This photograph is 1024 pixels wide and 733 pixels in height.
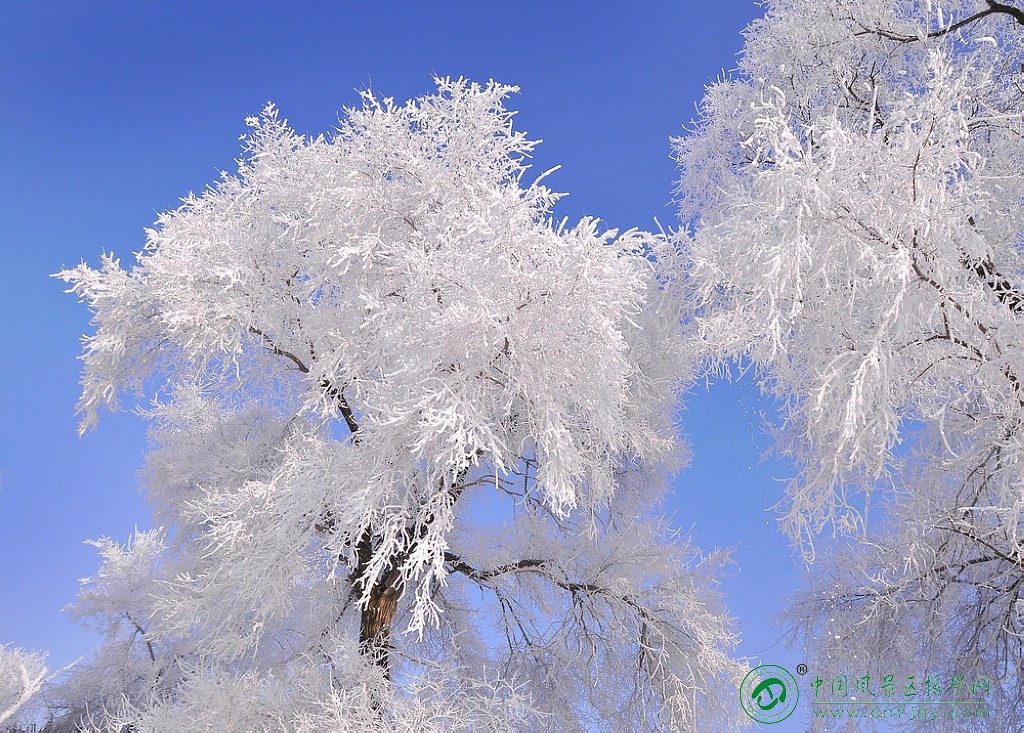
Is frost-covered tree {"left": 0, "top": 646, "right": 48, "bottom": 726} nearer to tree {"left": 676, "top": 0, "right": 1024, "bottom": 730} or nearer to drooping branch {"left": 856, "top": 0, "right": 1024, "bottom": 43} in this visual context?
tree {"left": 676, "top": 0, "right": 1024, "bottom": 730}

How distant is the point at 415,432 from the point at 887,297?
2.99 meters

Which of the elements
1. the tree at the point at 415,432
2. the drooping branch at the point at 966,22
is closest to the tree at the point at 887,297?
the drooping branch at the point at 966,22

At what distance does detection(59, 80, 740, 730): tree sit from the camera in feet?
18.5

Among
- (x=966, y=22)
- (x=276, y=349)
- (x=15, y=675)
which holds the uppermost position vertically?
(x=966, y=22)

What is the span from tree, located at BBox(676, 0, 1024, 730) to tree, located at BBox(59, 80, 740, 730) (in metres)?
1.20

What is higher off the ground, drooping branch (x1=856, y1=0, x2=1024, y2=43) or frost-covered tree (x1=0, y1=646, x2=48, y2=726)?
drooping branch (x1=856, y1=0, x2=1024, y2=43)

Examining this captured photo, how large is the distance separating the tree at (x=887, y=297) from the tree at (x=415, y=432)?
120 cm

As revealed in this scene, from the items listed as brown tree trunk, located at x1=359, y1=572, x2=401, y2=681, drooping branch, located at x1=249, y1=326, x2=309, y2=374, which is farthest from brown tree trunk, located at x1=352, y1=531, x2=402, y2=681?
drooping branch, located at x1=249, y1=326, x2=309, y2=374

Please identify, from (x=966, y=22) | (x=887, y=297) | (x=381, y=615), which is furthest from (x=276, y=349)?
(x=966, y=22)

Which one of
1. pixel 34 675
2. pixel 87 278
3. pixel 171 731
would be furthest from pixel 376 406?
pixel 34 675

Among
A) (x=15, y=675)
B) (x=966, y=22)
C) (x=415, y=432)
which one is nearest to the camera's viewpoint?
(x=415, y=432)

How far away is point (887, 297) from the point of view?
185 inches

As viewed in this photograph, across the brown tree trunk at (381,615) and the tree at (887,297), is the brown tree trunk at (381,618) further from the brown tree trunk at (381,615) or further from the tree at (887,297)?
the tree at (887,297)

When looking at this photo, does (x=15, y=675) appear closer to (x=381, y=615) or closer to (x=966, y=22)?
(x=381, y=615)
